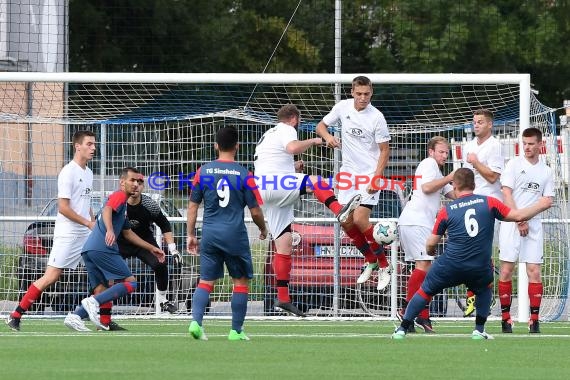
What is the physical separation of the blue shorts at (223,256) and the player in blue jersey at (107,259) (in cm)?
194

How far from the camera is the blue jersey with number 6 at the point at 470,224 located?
1309 centimetres

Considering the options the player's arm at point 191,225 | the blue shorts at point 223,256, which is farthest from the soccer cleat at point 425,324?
the player's arm at point 191,225

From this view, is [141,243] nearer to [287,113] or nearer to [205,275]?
[287,113]

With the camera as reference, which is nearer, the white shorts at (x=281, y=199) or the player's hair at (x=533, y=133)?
the player's hair at (x=533, y=133)

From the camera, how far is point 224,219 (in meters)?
13.1

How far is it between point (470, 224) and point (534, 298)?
2.43 metres

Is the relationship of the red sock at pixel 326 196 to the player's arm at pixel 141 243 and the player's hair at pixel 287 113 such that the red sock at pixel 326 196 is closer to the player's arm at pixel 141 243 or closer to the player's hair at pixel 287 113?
the player's hair at pixel 287 113

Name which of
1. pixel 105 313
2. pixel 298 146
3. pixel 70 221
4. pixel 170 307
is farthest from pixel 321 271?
pixel 70 221

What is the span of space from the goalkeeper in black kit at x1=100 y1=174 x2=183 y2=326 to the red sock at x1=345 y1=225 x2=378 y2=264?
2.41 meters

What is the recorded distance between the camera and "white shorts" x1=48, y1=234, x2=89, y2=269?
49.8 feet

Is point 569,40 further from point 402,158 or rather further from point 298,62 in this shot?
point 402,158

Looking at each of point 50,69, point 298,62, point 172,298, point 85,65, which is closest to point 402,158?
point 172,298

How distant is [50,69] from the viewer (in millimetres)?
30391

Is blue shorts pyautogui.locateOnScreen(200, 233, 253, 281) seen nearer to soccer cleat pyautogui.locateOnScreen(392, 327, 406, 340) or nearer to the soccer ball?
soccer cleat pyautogui.locateOnScreen(392, 327, 406, 340)
